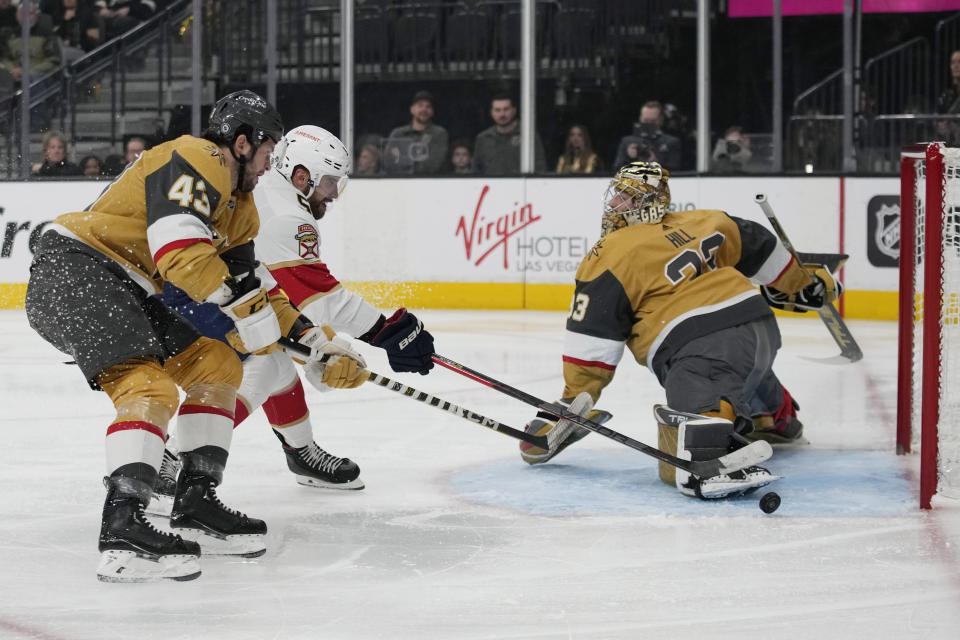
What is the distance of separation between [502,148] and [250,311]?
5772 mm

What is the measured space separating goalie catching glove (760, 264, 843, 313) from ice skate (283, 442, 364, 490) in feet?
4.40

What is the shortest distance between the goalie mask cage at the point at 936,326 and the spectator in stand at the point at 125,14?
710cm

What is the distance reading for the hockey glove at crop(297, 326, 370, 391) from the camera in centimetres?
281

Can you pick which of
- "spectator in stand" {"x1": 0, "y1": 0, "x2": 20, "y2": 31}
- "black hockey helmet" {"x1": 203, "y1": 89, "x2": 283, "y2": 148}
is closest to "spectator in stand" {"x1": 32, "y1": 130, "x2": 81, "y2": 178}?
"spectator in stand" {"x1": 0, "y1": 0, "x2": 20, "y2": 31}

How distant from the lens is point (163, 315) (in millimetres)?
2580

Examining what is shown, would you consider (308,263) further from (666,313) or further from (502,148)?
(502,148)

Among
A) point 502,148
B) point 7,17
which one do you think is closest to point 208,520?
point 502,148

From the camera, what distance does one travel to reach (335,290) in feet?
10.3

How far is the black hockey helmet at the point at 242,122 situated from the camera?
255 cm

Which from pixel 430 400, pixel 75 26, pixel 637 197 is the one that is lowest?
pixel 430 400

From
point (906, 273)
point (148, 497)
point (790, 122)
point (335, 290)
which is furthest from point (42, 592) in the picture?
point (790, 122)

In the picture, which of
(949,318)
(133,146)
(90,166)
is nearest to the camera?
(949,318)

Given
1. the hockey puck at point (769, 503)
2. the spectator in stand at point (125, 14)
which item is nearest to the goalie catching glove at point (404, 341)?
the hockey puck at point (769, 503)

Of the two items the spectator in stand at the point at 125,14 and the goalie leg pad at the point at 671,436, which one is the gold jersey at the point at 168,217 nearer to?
the goalie leg pad at the point at 671,436
